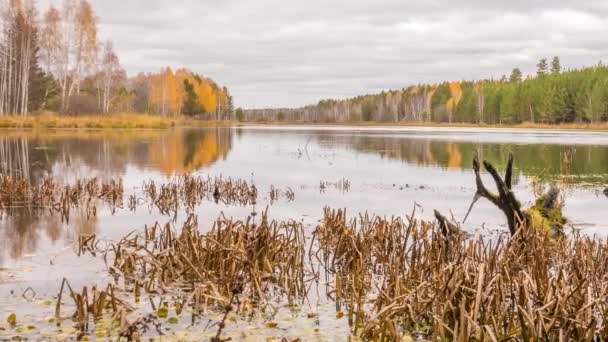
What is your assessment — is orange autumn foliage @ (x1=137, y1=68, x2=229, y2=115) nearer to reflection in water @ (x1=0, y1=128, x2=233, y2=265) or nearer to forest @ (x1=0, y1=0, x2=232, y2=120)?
forest @ (x1=0, y1=0, x2=232, y2=120)

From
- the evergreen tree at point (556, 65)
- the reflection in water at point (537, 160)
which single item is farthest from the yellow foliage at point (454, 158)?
the evergreen tree at point (556, 65)

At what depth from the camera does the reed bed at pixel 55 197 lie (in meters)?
16.2

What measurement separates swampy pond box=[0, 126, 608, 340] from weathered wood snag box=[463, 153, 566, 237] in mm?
1200

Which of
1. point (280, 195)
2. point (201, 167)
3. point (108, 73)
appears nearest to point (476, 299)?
point (280, 195)

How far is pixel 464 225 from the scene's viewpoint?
49.9 ft

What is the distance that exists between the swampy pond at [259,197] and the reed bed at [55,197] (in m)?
0.54

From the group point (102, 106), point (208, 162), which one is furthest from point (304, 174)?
point (102, 106)

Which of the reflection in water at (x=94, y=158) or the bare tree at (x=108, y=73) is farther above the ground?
the bare tree at (x=108, y=73)

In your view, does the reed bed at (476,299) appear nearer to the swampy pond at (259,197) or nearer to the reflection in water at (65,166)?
the swampy pond at (259,197)

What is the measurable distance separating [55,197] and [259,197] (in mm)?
6522

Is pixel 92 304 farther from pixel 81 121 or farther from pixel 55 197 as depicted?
pixel 81 121

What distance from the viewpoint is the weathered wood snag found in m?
12.4

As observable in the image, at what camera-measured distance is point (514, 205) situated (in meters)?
12.7

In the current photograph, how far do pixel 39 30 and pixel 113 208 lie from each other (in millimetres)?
62607
